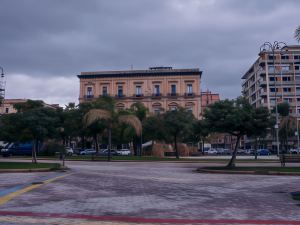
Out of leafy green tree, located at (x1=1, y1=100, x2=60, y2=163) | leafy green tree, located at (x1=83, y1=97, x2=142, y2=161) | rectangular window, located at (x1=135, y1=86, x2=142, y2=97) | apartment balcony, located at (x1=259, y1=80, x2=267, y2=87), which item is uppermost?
apartment balcony, located at (x1=259, y1=80, x2=267, y2=87)

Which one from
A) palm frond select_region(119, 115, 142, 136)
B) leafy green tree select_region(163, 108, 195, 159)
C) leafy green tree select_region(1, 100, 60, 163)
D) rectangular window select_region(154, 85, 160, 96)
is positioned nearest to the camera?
leafy green tree select_region(1, 100, 60, 163)

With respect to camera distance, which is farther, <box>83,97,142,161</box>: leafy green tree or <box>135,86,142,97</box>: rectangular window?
<box>135,86,142,97</box>: rectangular window

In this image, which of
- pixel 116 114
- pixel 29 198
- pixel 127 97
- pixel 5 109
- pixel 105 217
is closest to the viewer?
pixel 105 217

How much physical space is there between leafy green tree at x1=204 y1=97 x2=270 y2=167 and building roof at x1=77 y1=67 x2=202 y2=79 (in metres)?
56.5

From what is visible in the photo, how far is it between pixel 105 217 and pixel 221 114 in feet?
56.9

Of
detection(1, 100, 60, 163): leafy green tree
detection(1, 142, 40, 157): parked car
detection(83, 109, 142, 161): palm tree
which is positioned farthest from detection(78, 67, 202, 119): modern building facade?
detection(1, 100, 60, 163): leafy green tree

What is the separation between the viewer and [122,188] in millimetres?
14320

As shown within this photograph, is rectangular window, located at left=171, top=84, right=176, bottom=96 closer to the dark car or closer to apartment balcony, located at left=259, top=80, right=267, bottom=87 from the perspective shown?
apartment balcony, located at left=259, top=80, right=267, bottom=87

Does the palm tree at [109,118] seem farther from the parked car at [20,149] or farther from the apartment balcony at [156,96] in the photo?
the apartment balcony at [156,96]

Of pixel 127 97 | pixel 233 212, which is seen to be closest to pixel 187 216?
pixel 233 212

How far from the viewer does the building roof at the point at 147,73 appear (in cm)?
8200

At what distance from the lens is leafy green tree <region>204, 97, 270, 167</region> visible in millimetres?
24516

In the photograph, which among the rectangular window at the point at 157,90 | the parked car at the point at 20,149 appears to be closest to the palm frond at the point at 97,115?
the parked car at the point at 20,149

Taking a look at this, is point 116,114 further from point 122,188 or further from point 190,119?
point 122,188
